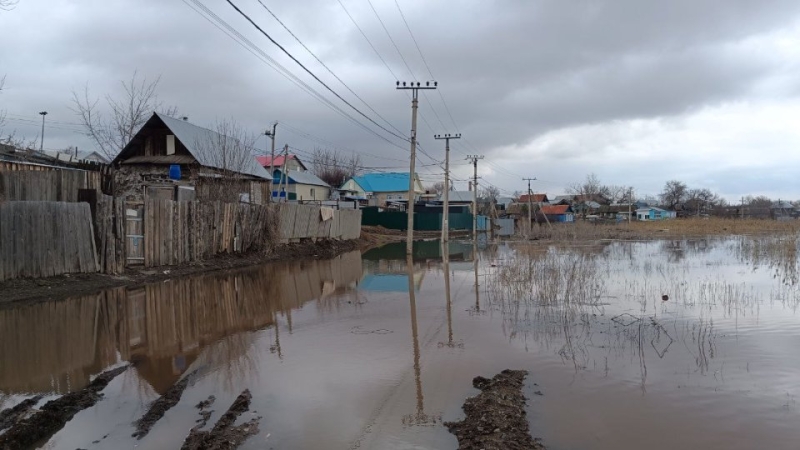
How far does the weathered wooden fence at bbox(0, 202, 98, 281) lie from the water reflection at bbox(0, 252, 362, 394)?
1.22 m

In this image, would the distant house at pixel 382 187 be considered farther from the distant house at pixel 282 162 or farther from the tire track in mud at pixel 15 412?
the tire track in mud at pixel 15 412

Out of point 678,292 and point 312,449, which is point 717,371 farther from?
point 678,292

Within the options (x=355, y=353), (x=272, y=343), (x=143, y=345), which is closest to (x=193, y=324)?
(x=143, y=345)

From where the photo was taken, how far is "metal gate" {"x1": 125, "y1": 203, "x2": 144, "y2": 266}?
46.8 ft

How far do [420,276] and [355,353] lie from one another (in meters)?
10.0

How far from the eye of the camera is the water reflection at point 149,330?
21.0 ft

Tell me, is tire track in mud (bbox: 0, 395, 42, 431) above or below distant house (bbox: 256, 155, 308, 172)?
below

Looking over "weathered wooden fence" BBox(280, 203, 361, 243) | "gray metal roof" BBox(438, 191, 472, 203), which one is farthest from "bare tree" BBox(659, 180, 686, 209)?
"weathered wooden fence" BBox(280, 203, 361, 243)

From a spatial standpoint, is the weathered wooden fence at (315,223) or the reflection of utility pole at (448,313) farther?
the weathered wooden fence at (315,223)

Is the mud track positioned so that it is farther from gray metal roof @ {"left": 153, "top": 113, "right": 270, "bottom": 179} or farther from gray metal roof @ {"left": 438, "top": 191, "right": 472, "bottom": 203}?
gray metal roof @ {"left": 438, "top": 191, "right": 472, "bottom": 203}

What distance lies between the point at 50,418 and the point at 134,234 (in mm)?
10626

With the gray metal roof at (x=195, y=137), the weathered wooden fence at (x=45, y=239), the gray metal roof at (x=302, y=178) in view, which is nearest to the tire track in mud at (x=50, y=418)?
the weathered wooden fence at (x=45, y=239)

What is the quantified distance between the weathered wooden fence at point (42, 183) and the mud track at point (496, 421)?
11458 mm

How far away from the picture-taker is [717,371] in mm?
6289
